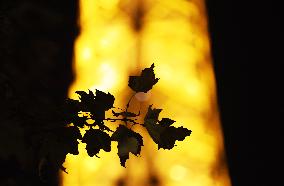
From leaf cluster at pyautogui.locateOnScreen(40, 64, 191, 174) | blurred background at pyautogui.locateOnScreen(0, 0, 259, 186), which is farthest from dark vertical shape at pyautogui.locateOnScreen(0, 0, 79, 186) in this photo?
leaf cluster at pyautogui.locateOnScreen(40, 64, 191, 174)

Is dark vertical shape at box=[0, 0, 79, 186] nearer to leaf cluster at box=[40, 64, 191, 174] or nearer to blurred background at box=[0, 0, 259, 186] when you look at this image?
blurred background at box=[0, 0, 259, 186]

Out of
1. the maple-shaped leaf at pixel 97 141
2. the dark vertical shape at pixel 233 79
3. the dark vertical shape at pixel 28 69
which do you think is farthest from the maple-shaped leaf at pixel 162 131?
the dark vertical shape at pixel 233 79

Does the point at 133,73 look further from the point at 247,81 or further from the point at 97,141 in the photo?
the point at 247,81

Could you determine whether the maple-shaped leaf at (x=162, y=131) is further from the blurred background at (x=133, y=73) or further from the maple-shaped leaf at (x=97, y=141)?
the blurred background at (x=133, y=73)

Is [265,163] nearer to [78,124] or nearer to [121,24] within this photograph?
[121,24]

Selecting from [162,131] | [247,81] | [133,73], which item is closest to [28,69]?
[133,73]

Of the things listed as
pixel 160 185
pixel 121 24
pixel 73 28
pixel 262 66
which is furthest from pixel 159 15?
pixel 262 66
